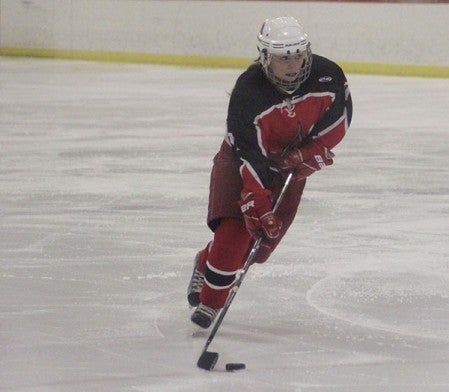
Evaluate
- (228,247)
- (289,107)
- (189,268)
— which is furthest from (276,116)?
(189,268)

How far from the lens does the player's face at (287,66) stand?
2857mm

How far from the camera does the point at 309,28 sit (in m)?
10.7

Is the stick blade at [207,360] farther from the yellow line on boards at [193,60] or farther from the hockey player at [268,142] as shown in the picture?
the yellow line on boards at [193,60]

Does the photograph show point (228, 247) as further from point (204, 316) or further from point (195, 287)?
point (195, 287)

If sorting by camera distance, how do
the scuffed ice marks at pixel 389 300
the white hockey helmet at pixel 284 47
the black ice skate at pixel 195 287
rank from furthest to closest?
1. the black ice skate at pixel 195 287
2. the scuffed ice marks at pixel 389 300
3. the white hockey helmet at pixel 284 47

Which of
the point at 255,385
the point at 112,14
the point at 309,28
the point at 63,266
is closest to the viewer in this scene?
the point at 255,385

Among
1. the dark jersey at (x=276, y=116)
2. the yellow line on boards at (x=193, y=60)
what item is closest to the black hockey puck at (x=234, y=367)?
the dark jersey at (x=276, y=116)

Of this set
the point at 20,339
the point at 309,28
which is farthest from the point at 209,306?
the point at 309,28

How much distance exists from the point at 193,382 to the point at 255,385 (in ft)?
0.46

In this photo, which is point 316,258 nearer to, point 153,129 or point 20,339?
point 20,339

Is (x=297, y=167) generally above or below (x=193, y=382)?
above

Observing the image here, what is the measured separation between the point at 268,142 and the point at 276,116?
0.09 meters

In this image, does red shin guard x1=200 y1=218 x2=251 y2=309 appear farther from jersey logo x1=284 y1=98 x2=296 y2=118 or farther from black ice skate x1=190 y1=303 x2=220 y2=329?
jersey logo x1=284 y1=98 x2=296 y2=118

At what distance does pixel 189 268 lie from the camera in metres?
3.78
